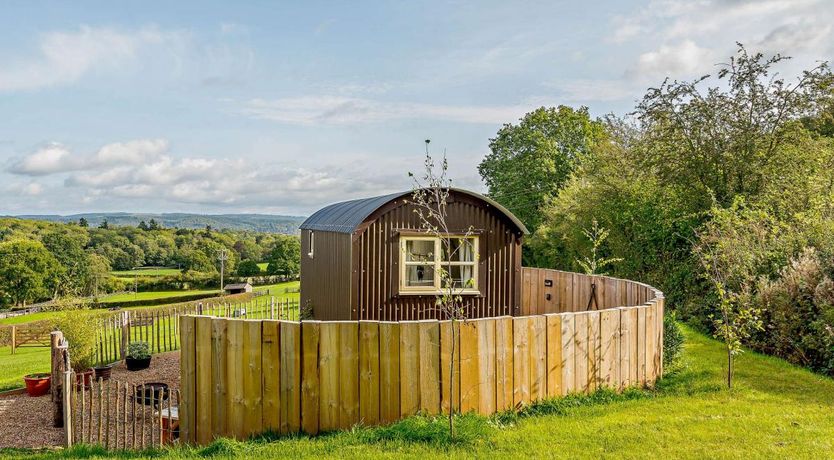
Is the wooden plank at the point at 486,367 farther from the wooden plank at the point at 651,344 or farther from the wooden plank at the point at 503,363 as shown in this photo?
the wooden plank at the point at 651,344

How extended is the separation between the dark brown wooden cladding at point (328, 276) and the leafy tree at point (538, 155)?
18.4 m

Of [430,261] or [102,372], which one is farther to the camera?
[430,261]

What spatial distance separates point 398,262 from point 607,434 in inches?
247

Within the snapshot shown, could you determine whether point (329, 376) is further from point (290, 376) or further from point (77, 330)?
point (77, 330)

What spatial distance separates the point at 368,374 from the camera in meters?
6.14

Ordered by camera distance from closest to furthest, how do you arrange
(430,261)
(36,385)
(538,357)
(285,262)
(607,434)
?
(607,434), (538,357), (36,385), (430,261), (285,262)

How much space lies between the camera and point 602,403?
6867 millimetres

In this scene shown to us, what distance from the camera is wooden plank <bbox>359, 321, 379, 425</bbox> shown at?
6125 millimetres

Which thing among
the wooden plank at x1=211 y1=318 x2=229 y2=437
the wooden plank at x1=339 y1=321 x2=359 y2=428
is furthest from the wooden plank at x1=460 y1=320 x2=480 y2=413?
the wooden plank at x1=211 y1=318 x2=229 y2=437

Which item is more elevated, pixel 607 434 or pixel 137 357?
pixel 607 434

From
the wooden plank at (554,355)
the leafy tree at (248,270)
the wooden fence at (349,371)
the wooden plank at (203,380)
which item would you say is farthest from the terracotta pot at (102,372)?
the leafy tree at (248,270)

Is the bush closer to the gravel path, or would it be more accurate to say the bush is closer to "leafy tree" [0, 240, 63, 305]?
the gravel path

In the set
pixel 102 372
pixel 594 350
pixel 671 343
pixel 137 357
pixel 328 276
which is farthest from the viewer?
pixel 328 276

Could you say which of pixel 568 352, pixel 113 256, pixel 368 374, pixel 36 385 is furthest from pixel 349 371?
pixel 113 256
